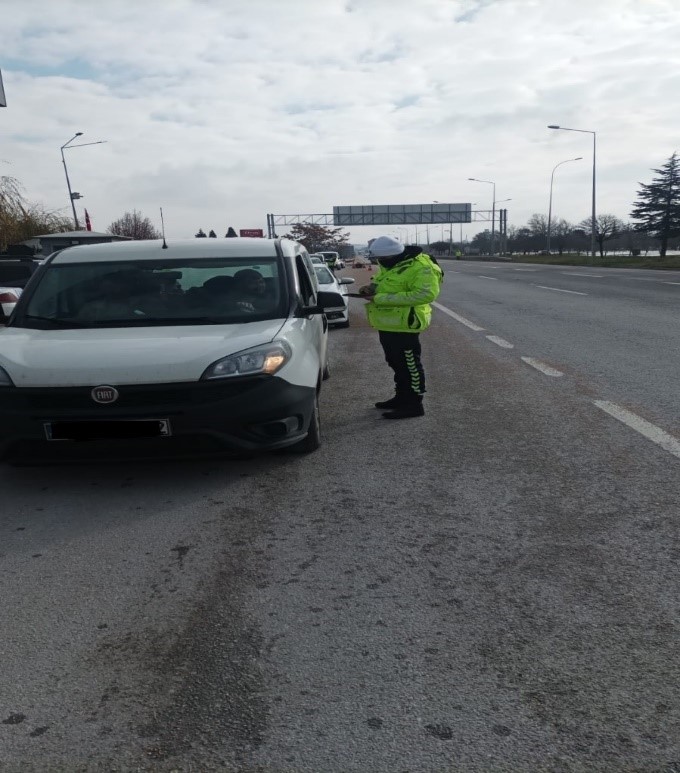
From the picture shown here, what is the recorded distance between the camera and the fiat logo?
4238 millimetres

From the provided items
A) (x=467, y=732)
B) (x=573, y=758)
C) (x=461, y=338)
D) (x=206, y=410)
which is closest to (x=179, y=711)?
(x=467, y=732)

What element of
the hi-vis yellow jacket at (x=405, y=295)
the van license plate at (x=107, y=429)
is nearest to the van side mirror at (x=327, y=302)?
the hi-vis yellow jacket at (x=405, y=295)

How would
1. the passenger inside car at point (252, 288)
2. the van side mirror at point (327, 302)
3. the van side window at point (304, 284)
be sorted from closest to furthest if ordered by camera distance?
the passenger inside car at point (252, 288), the van side mirror at point (327, 302), the van side window at point (304, 284)

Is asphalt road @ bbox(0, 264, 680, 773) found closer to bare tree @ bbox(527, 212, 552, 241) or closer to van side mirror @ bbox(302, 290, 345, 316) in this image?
van side mirror @ bbox(302, 290, 345, 316)

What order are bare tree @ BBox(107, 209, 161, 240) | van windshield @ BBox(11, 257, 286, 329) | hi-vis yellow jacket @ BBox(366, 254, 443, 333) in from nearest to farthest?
1. van windshield @ BBox(11, 257, 286, 329)
2. hi-vis yellow jacket @ BBox(366, 254, 443, 333)
3. bare tree @ BBox(107, 209, 161, 240)

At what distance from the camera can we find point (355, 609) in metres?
2.99

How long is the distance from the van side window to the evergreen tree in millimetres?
67371

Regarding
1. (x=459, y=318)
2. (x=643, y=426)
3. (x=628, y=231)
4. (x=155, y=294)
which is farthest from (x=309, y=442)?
(x=628, y=231)

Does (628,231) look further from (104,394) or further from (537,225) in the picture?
(104,394)

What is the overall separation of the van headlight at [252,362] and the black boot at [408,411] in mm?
1958

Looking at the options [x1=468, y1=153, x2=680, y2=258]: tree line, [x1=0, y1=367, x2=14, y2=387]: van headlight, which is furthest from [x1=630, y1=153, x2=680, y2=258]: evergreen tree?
[x1=0, y1=367, x2=14, y2=387]: van headlight

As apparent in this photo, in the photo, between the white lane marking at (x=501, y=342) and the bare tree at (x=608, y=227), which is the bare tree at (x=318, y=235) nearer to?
the bare tree at (x=608, y=227)

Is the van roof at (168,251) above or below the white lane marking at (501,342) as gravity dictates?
above

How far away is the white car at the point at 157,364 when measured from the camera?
4.26m
